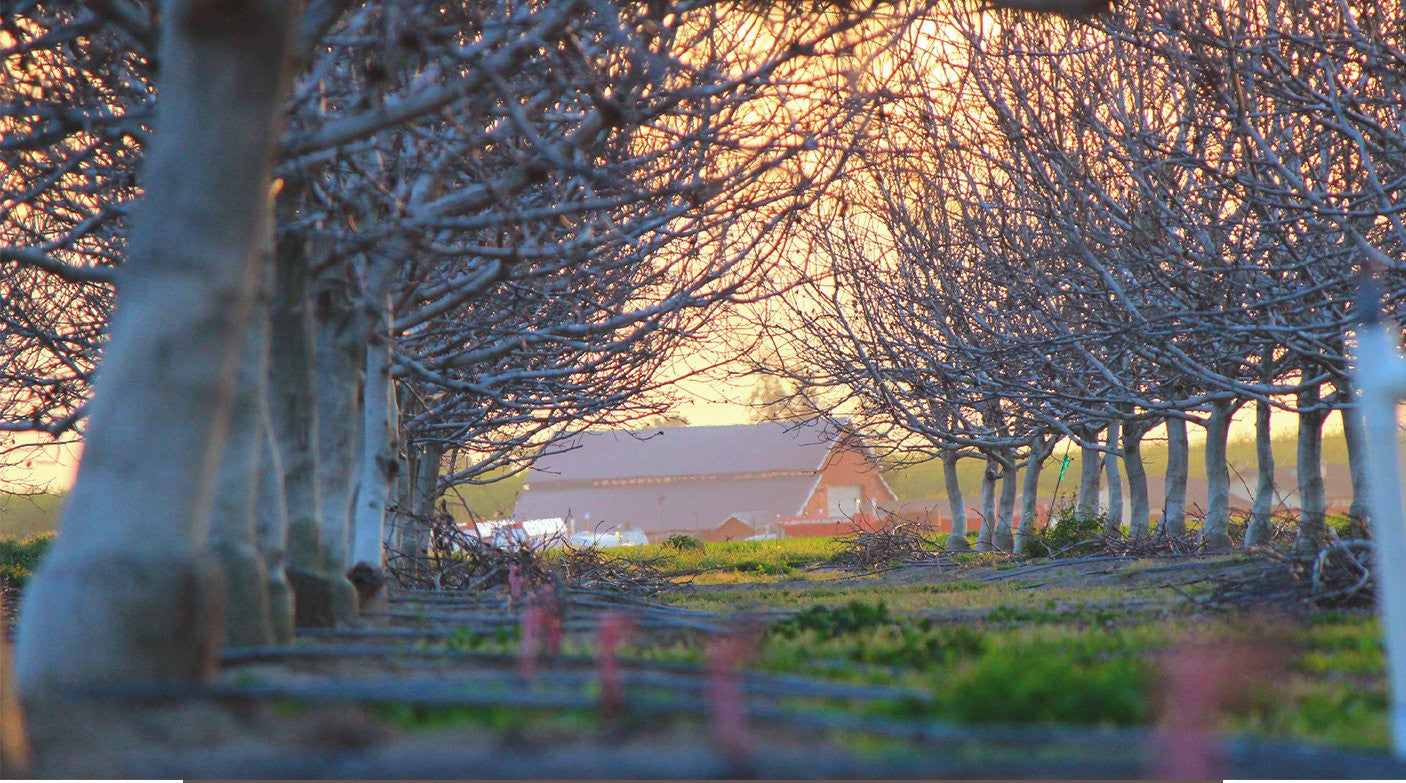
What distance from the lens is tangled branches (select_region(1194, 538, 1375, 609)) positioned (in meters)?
7.66

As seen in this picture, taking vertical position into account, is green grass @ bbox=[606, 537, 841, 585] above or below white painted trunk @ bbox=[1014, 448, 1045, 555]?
below

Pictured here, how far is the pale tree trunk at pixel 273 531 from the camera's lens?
5.69 m

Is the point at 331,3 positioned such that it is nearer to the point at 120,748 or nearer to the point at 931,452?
the point at 120,748

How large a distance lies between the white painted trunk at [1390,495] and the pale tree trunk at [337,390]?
17.7ft

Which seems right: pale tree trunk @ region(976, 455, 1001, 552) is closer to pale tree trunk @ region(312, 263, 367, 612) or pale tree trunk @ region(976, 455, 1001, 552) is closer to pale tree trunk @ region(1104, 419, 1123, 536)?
pale tree trunk @ region(1104, 419, 1123, 536)

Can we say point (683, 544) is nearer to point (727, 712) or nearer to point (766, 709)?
point (766, 709)

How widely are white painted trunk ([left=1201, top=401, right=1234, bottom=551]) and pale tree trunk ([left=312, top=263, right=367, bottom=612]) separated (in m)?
12.6

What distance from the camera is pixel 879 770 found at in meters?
3.06

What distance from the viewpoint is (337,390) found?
748cm

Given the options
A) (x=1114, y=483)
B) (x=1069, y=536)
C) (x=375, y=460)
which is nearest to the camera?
(x=375, y=460)

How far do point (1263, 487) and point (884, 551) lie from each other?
6.15 metres

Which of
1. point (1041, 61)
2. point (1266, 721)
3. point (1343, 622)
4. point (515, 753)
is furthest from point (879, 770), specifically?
point (1041, 61)

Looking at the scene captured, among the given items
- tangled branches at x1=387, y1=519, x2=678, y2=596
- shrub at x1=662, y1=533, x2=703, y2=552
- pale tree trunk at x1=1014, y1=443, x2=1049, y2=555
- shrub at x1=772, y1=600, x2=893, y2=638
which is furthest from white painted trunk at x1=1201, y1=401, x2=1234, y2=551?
shrub at x1=662, y1=533, x2=703, y2=552

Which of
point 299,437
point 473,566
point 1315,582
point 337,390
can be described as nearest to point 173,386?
point 299,437
